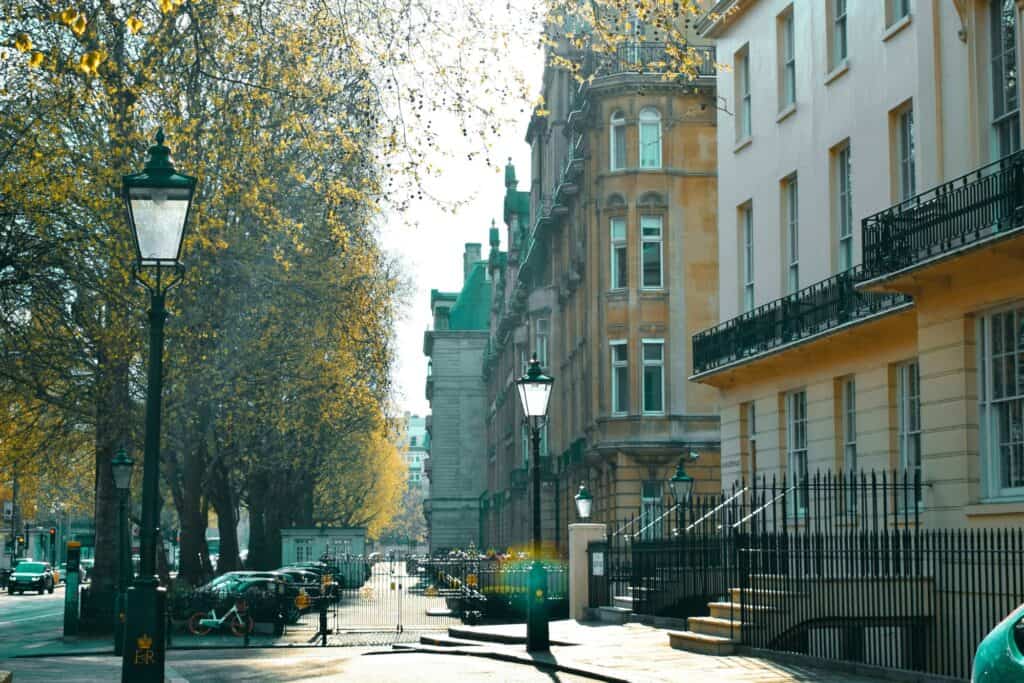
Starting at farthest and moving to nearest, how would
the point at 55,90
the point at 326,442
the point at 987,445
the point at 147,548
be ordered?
the point at 326,442 → the point at 55,90 → the point at 987,445 → the point at 147,548

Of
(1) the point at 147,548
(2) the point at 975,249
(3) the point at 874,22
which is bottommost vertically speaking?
(1) the point at 147,548

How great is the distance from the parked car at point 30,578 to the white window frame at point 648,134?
46437 mm

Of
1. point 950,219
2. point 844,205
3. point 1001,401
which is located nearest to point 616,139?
point 844,205

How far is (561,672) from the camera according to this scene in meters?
20.1

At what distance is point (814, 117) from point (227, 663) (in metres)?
13.6

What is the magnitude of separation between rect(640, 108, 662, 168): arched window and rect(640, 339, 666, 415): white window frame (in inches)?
206

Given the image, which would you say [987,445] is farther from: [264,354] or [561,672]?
[264,354]

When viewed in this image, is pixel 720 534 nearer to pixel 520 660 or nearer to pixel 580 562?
pixel 520 660

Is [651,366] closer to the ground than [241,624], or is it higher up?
higher up

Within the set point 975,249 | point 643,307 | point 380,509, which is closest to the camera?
point 975,249

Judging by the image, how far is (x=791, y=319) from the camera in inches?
1093

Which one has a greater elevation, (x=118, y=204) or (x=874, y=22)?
(x=874, y=22)

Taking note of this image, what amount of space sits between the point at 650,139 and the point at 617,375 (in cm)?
704

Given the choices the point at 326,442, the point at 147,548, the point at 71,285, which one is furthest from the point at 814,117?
the point at 326,442
